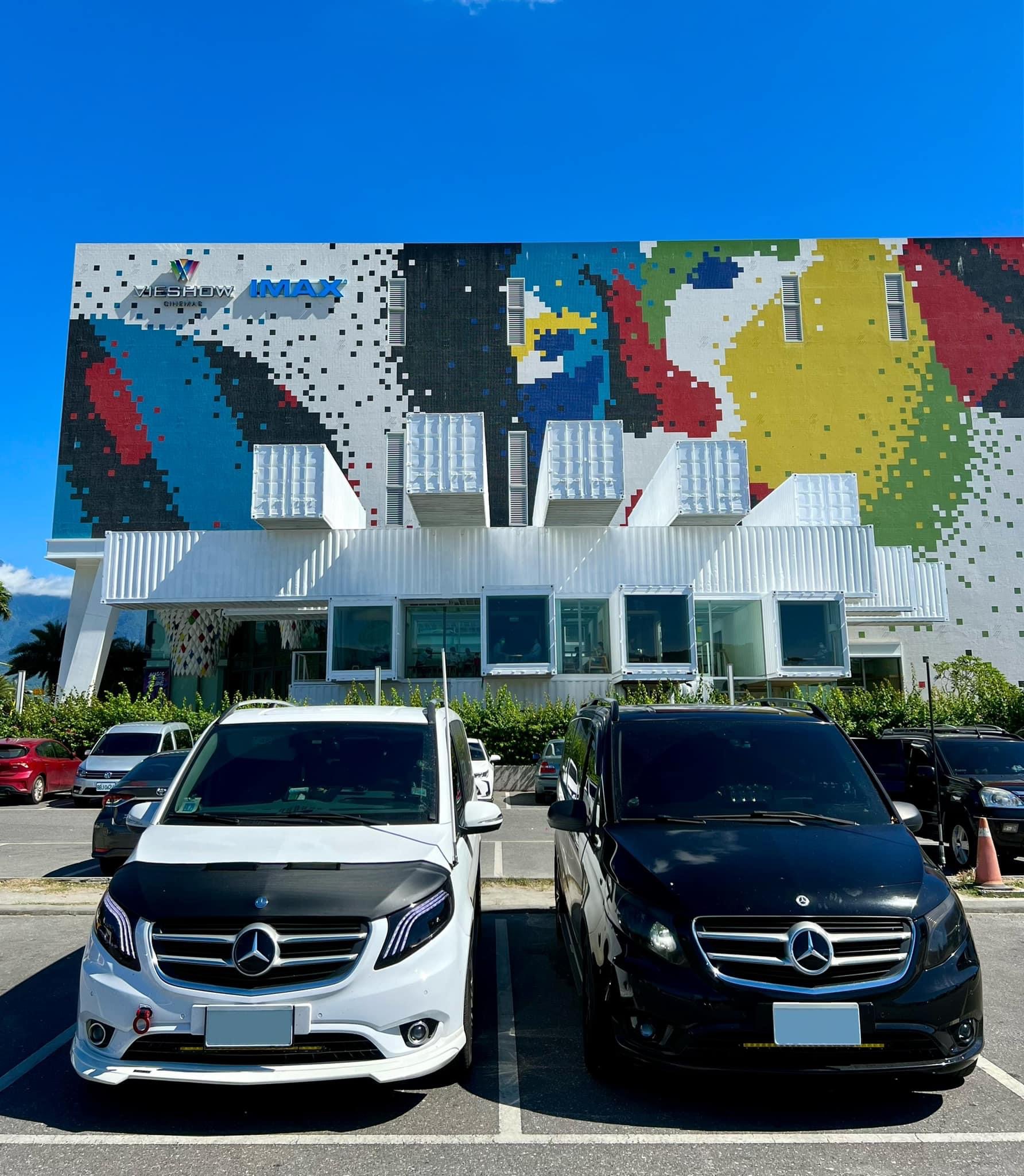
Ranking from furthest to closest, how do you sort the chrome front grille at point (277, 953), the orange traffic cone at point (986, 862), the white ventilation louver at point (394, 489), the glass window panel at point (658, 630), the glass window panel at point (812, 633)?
the white ventilation louver at point (394, 489), the glass window panel at point (812, 633), the glass window panel at point (658, 630), the orange traffic cone at point (986, 862), the chrome front grille at point (277, 953)

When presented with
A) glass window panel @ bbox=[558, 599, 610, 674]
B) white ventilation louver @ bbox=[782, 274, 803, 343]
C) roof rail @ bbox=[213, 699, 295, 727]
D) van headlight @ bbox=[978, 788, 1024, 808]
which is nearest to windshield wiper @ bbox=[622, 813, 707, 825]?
roof rail @ bbox=[213, 699, 295, 727]

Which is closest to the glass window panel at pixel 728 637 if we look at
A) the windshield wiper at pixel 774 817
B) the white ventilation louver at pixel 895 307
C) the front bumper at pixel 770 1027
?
the white ventilation louver at pixel 895 307

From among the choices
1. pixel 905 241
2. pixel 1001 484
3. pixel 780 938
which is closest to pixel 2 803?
pixel 780 938

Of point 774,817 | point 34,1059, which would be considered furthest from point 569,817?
point 34,1059

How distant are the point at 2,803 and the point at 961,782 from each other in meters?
20.8

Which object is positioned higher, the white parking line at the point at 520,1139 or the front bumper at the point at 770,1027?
the front bumper at the point at 770,1027

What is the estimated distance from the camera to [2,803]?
22.0 meters

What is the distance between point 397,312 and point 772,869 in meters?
43.4

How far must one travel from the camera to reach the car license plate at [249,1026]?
383 centimetres

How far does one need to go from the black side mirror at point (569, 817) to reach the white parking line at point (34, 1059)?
9.78 ft

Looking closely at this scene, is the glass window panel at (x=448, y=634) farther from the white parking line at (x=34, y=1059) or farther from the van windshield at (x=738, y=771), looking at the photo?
the white parking line at (x=34, y=1059)

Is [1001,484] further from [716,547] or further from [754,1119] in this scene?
[754,1119]

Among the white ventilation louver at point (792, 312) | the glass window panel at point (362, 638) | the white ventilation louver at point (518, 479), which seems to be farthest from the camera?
the white ventilation louver at point (792, 312)

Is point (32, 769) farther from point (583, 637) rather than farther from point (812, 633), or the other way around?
point (812, 633)
